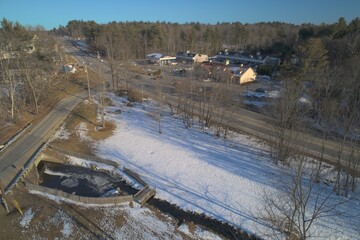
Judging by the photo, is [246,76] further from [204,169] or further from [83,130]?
[83,130]

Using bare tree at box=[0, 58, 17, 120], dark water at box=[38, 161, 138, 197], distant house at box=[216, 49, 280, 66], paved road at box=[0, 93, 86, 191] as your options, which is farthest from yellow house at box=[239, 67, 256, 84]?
bare tree at box=[0, 58, 17, 120]

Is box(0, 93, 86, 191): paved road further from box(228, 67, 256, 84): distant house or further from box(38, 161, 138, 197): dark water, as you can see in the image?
box(228, 67, 256, 84): distant house

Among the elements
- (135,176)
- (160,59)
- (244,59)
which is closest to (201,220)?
(135,176)

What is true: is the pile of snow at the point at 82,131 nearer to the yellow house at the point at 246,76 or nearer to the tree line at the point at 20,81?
the tree line at the point at 20,81

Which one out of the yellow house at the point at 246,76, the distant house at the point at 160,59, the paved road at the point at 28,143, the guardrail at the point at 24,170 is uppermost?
the distant house at the point at 160,59

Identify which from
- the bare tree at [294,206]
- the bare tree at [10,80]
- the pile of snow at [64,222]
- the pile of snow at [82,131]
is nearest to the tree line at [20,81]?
the bare tree at [10,80]

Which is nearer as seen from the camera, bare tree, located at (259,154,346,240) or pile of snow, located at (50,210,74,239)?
pile of snow, located at (50,210,74,239)
